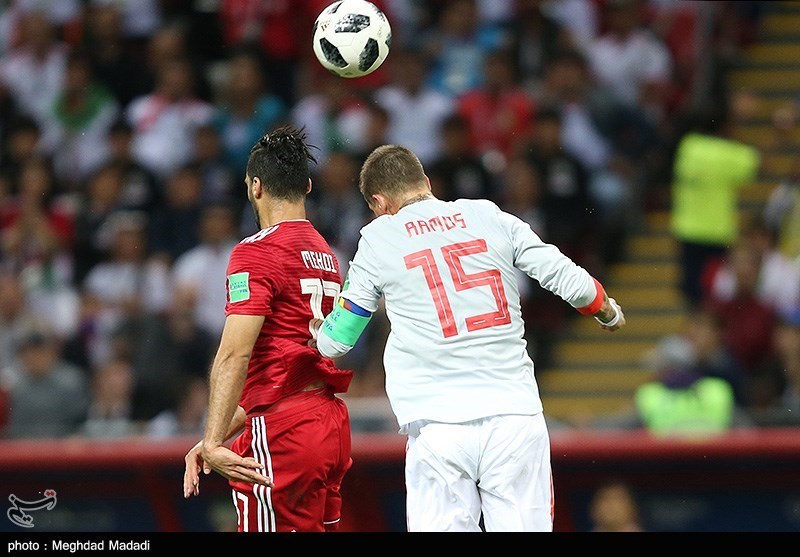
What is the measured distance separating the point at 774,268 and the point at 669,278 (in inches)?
60.0

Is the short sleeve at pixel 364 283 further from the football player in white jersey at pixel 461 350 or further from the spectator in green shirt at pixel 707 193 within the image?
the spectator in green shirt at pixel 707 193

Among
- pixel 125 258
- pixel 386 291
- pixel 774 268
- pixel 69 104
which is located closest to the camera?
pixel 386 291

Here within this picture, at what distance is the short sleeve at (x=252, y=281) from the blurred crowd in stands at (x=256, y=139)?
4724 mm

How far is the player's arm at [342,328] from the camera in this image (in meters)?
6.37

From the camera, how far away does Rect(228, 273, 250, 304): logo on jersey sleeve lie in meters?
6.42

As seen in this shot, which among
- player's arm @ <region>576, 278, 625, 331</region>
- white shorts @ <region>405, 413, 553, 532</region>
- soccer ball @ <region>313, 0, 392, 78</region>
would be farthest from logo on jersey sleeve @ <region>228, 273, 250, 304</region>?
soccer ball @ <region>313, 0, 392, 78</region>

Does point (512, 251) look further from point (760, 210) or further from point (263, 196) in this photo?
point (760, 210)

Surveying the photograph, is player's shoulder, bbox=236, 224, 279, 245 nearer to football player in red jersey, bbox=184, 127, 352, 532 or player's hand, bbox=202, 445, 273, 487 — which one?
football player in red jersey, bbox=184, 127, 352, 532

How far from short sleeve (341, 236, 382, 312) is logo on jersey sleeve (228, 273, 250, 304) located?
40 centimetres

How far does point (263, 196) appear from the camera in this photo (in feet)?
22.2

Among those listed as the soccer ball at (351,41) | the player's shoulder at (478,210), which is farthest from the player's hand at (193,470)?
the soccer ball at (351,41)

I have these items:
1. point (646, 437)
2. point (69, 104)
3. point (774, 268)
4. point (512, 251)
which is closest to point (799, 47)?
point (774, 268)

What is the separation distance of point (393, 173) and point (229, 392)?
116 centimetres

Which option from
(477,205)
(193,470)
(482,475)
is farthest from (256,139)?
(482,475)
